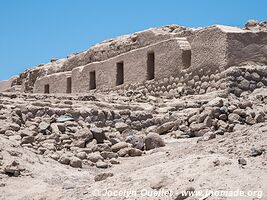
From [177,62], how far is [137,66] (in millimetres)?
1673

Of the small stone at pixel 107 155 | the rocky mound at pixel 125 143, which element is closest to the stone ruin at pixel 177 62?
the rocky mound at pixel 125 143

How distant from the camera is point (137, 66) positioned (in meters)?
14.3

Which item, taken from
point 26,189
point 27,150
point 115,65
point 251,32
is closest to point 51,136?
→ point 27,150

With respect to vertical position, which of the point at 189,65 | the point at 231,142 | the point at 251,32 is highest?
the point at 251,32

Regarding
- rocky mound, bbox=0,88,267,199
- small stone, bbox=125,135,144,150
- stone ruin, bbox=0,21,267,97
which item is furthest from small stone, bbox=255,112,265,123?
stone ruin, bbox=0,21,267,97

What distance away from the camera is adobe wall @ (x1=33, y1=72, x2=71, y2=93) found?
17766mm

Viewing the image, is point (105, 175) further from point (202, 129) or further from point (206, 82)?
point (206, 82)

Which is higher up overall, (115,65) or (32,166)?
(115,65)

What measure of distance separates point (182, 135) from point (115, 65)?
6793mm

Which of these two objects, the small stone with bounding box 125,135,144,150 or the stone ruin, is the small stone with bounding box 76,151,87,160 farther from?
the stone ruin

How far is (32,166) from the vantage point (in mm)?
6707

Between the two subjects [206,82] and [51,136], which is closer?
[51,136]

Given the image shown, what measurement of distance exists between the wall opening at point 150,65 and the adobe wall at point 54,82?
4.50m

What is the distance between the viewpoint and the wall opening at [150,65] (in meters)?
14.0
